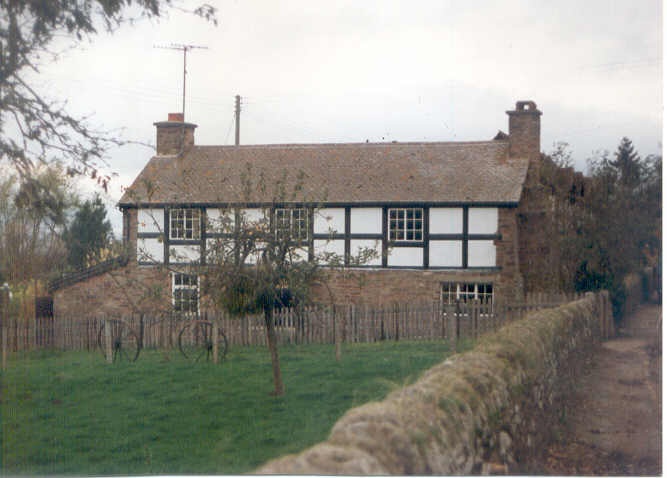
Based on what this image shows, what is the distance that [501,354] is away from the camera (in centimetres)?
694

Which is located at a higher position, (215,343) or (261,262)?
(261,262)

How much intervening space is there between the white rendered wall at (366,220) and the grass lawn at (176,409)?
6.55m

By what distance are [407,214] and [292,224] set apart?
450 inches

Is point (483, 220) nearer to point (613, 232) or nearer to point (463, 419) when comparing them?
point (613, 232)

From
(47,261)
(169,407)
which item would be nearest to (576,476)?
(169,407)

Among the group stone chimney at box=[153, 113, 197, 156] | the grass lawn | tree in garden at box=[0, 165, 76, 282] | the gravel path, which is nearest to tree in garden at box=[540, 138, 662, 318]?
the gravel path

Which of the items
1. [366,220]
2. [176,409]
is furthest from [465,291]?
[176,409]

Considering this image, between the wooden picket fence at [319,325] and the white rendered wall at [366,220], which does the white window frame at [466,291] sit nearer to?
the wooden picket fence at [319,325]

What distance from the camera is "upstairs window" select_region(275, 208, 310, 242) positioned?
10664mm

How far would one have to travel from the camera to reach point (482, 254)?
2128 cm

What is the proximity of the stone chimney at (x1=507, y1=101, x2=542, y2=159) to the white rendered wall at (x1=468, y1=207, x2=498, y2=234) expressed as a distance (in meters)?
2.68

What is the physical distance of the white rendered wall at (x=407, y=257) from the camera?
71.2 feet

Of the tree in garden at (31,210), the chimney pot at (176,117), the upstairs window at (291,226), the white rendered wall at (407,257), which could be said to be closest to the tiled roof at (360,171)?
the chimney pot at (176,117)

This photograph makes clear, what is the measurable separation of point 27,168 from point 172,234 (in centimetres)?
1547
